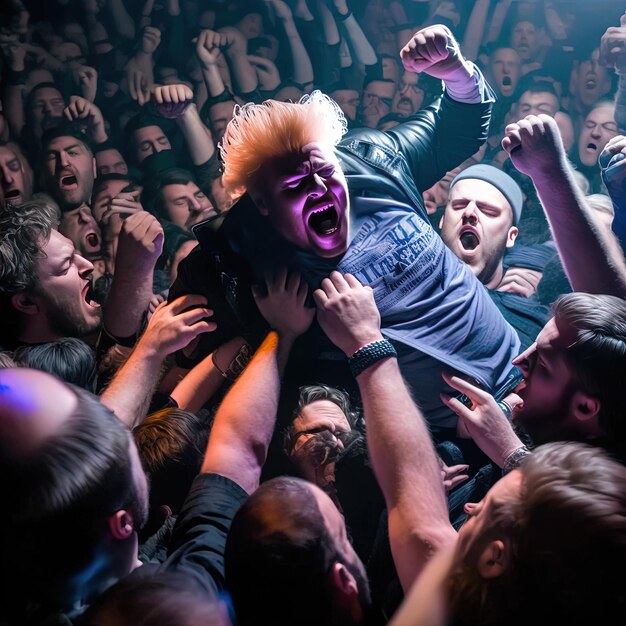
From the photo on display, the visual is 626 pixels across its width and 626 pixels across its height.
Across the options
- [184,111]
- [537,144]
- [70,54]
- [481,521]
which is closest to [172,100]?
[184,111]

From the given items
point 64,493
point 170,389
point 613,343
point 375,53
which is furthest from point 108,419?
point 375,53

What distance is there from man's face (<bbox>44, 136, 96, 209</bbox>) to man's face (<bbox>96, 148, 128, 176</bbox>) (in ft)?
0.08

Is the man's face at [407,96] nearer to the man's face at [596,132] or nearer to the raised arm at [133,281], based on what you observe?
the man's face at [596,132]

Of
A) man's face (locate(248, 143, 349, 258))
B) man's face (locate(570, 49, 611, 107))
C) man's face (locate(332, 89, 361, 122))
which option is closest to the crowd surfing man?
man's face (locate(248, 143, 349, 258))

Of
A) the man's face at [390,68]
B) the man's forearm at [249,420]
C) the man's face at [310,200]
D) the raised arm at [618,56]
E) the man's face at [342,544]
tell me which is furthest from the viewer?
the man's face at [390,68]

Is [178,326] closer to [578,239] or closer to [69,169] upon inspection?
[69,169]

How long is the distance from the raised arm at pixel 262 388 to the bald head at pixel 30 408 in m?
0.45

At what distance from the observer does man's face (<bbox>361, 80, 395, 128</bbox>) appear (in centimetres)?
215

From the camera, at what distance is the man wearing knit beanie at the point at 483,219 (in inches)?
79.1

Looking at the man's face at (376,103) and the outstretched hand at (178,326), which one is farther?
the man's face at (376,103)

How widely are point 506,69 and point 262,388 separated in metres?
1.33

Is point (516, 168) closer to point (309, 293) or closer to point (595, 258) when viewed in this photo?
point (595, 258)

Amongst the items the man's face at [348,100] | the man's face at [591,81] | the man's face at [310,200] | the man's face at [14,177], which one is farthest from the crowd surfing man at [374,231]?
the man's face at [14,177]

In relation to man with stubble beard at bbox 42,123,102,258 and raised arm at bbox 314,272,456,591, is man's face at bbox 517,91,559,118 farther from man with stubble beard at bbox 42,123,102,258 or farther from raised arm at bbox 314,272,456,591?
man with stubble beard at bbox 42,123,102,258
